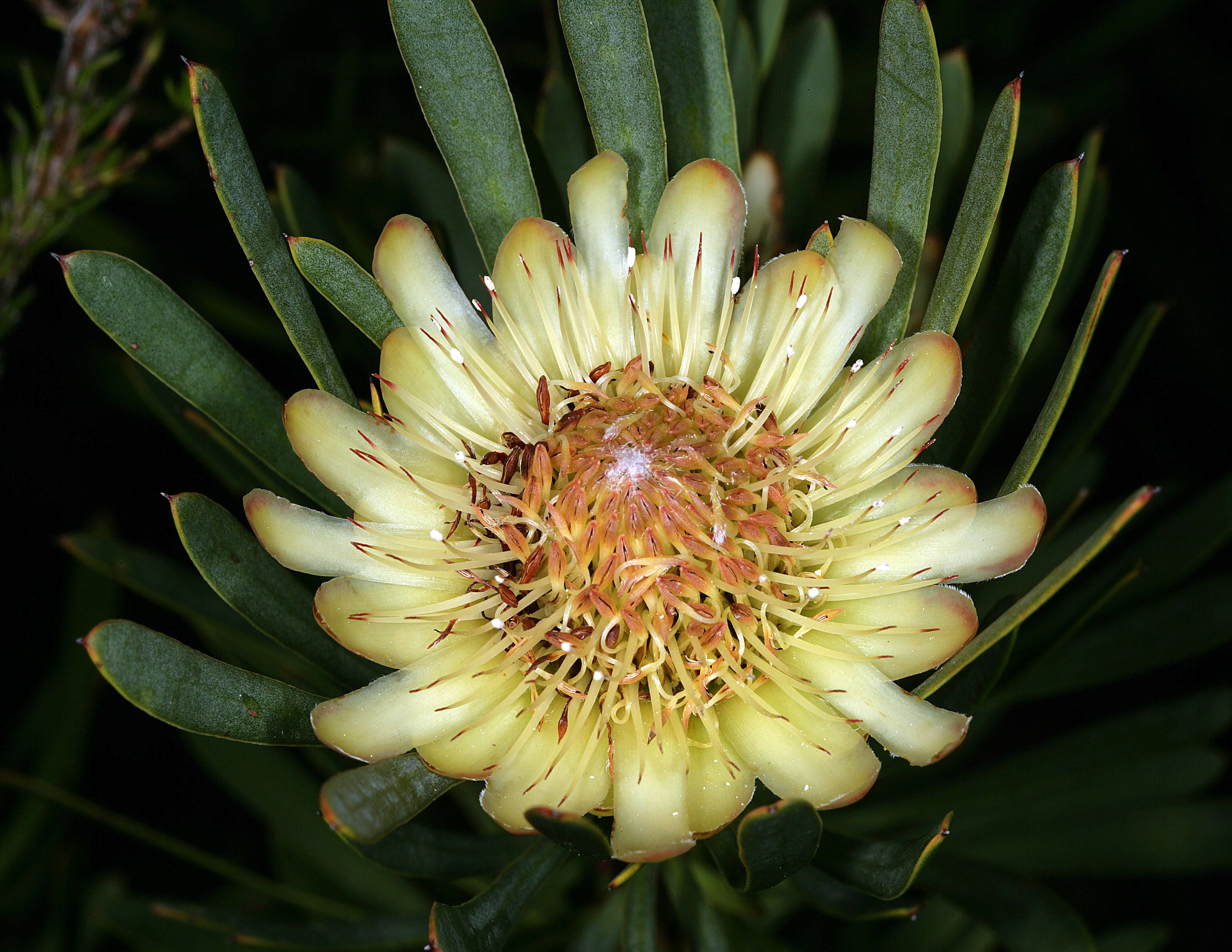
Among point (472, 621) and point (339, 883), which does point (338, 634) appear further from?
point (339, 883)

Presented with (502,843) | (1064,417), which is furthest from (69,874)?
(1064,417)

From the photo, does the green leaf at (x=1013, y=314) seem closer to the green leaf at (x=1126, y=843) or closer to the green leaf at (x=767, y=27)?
the green leaf at (x=767, y=27)

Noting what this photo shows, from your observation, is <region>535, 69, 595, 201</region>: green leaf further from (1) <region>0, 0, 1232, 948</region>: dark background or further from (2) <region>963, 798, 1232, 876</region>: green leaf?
(2) <region>963, 798, 1232, 876</region>: green leaf

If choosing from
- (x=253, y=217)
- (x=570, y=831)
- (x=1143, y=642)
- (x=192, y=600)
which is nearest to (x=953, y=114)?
(x=1143, y=642)

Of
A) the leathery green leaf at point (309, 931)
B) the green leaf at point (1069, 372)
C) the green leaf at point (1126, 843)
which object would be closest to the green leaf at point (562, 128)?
the green leaf at point (1069, 372)

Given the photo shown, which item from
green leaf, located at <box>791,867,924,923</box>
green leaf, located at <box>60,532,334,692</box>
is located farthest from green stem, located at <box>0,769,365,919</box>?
green leaf, located at <box>791,867,924,923</box>

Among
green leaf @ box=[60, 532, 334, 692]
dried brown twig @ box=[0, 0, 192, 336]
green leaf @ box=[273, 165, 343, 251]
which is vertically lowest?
green leaf @ box=[60, 532, 334, 692]
